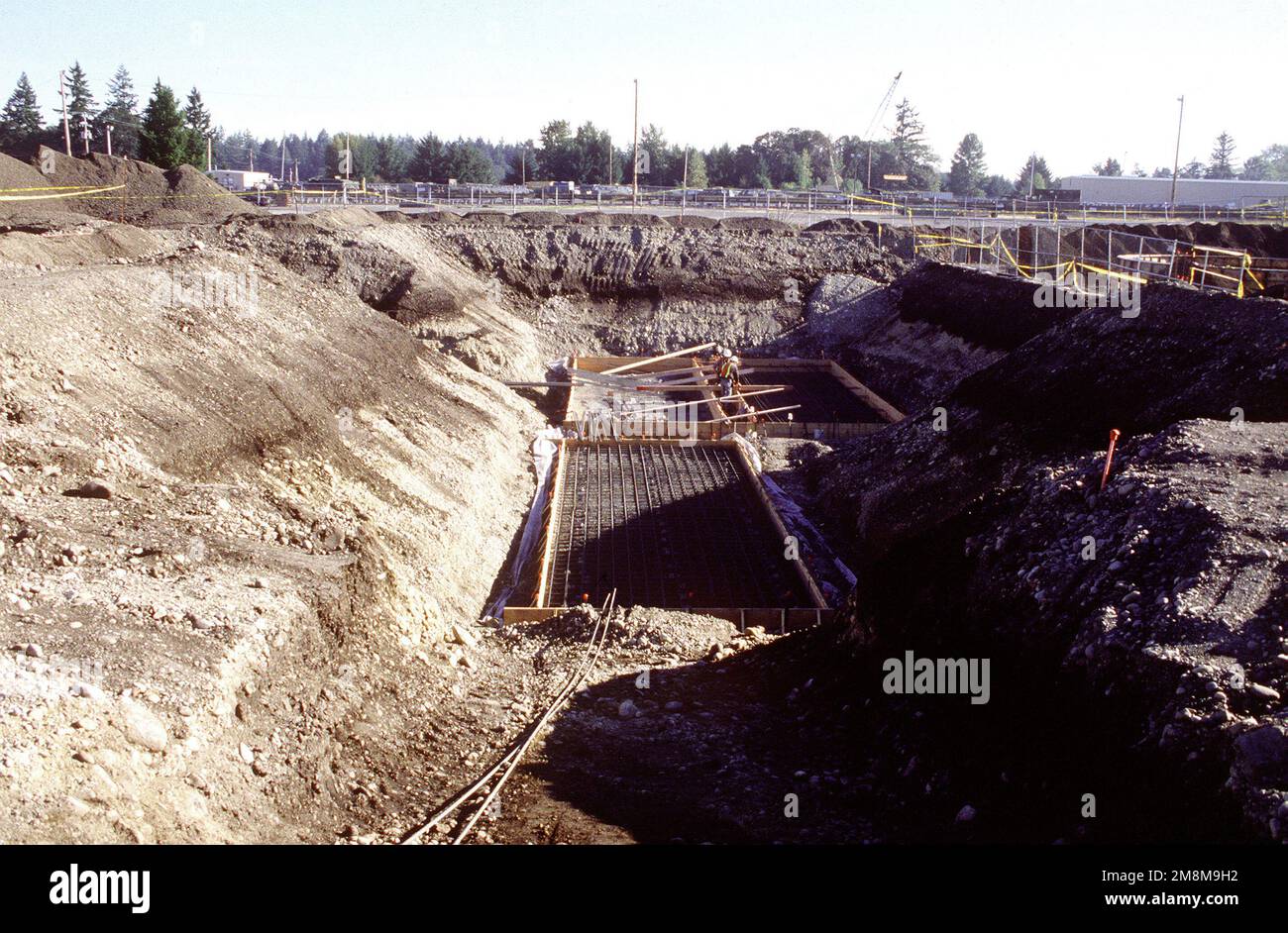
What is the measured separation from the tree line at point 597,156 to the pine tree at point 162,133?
4 centimetres

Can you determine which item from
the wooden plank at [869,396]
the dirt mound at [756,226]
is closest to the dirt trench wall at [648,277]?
the dirt mound at [756,226]

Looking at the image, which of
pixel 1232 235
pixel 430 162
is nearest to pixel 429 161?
pixel 430 162

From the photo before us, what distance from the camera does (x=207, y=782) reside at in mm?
6215

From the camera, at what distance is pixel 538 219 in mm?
36531

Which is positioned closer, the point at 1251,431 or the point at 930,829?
the point at 930,829

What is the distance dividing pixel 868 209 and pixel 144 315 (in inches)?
1609

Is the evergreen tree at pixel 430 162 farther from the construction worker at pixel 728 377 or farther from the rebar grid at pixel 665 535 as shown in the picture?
the rebar grid at pixel 665 535

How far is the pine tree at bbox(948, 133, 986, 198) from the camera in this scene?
3669 inches

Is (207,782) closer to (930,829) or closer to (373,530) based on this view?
(930,829)

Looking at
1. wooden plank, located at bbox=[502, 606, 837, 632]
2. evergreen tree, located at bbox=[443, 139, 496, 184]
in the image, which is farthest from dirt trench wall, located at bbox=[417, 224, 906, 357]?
evergreen tree, located at bbox=[443, 139, 496, 184]

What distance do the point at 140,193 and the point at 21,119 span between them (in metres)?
40.0

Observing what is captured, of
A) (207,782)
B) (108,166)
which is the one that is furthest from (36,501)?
(108,166)

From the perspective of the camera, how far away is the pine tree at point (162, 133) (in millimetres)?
45156

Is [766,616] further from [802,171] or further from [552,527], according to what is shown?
[802,171]
